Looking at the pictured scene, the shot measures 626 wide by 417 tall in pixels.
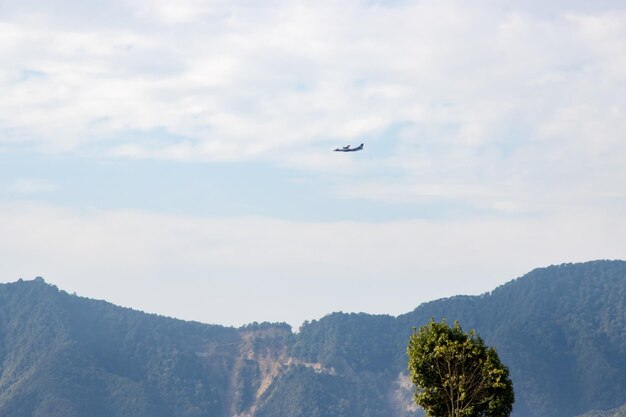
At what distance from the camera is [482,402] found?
117m

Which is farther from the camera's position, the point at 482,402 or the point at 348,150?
the point at 348,150

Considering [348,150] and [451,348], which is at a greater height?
[348,150]

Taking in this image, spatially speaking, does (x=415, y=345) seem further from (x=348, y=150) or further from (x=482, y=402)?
(x=348, y=150)

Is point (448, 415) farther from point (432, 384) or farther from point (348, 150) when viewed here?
point (348, 150)

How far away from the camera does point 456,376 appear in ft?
386

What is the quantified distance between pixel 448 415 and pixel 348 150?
3284 inches

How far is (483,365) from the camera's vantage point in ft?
382

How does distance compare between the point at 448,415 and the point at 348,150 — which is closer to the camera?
the point at 448,415

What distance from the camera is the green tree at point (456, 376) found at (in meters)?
117

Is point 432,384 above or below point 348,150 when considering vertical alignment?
below

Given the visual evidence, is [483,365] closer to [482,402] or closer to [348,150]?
[482,402]

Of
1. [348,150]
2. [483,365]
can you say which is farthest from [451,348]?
[348,150]

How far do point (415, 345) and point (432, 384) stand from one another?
4237 mm

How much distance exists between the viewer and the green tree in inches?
4601
